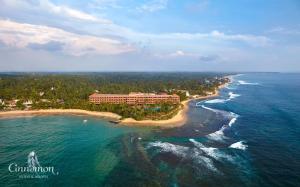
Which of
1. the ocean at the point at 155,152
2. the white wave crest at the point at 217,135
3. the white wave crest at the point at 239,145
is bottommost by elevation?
the ocean at the point at 155,152

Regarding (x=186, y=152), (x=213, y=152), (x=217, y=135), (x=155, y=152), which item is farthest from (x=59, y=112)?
(x=213, y=152)

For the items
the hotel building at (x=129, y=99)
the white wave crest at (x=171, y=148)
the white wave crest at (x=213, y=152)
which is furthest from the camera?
the hotel building at (x=129, y=99)

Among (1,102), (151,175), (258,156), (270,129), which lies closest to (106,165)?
(151,175)

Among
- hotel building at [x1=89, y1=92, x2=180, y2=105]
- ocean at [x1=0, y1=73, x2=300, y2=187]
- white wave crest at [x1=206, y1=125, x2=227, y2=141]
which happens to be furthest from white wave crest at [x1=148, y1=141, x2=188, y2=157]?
hotel building at [x1=89, y1=92, x2=180, y2=105]

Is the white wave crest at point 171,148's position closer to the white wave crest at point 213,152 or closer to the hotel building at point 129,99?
the white wave crest at point 213,152

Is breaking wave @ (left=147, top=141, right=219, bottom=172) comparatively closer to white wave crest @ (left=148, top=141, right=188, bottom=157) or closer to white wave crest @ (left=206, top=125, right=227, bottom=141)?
white wave crest @ (left=148, top=141, right=188, bottom=157)

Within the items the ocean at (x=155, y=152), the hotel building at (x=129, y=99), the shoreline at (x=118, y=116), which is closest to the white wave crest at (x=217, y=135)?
the ocean at (x=155, y=152)

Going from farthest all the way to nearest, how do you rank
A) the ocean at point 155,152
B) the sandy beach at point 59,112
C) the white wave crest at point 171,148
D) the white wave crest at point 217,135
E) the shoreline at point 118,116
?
the sandy beach at point 59,112 < the shoreline at point 118,116 < the white wave crest at point 217,135 < the white wave crest at point 171,148 < the ocean at point 155,152

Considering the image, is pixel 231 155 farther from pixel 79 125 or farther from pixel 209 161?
pixel 79 125
